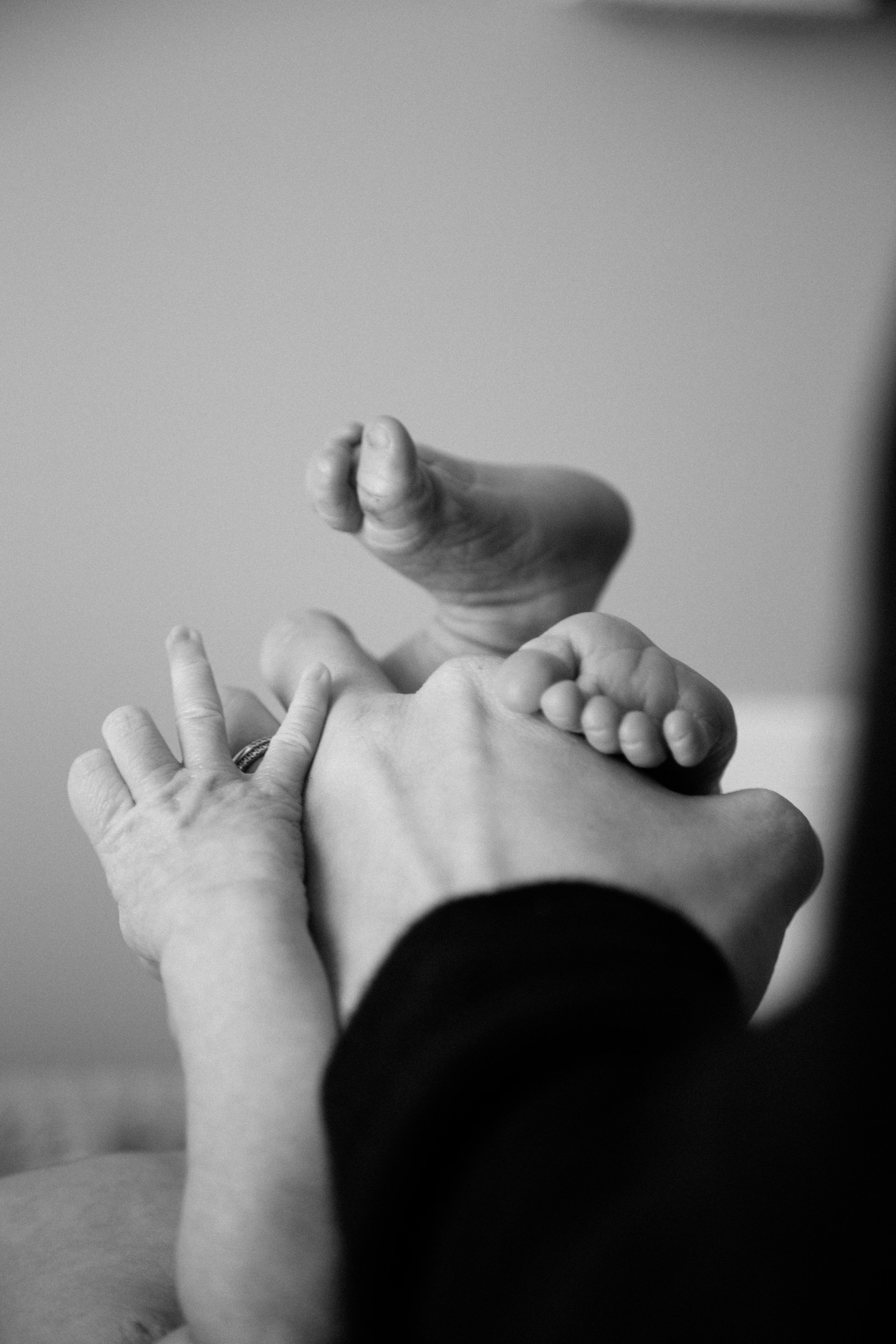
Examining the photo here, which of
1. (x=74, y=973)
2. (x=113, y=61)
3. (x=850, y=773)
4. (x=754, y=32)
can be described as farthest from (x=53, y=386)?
(x=850, y=773)

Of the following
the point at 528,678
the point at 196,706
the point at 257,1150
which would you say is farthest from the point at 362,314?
the point at 257,1150

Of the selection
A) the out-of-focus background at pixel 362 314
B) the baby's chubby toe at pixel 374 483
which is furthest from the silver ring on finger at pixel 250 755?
the out-of-focus background at pixel 362 314

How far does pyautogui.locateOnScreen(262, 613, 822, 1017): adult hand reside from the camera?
52 cm

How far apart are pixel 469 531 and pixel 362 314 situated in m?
0.66

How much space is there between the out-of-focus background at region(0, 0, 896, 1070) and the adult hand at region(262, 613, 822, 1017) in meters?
0.61

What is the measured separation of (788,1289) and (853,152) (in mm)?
1486

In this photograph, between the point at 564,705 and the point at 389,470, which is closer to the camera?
the point at 564,705

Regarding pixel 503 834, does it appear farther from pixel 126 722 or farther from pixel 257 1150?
pixel 126 722

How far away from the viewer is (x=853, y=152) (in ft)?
4.86

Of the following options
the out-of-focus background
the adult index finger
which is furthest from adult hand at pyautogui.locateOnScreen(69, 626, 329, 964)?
the out-of-focus background

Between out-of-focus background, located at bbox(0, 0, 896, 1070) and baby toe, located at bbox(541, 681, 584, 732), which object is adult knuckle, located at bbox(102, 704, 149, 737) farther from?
out-of-focus background, located at bbox(0, 0, 896, 1070)

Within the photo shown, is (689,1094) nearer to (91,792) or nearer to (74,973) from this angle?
(91,792)

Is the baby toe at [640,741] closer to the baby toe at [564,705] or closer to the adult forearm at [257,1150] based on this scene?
the baby toe at [564,705]

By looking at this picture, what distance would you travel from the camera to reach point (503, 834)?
535 mm
